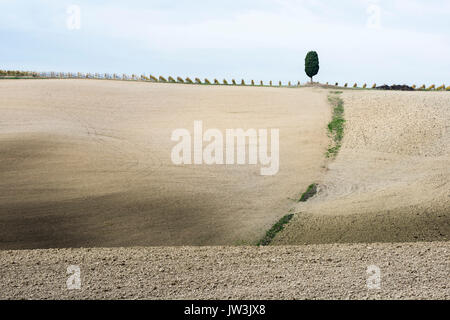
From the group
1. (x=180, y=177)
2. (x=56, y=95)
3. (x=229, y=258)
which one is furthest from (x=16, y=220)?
(x=56, y=95)

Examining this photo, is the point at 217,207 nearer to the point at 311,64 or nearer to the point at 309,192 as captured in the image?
the point at 309,192

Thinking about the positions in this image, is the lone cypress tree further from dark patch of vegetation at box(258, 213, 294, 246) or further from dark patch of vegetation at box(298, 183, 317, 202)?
dark patch of vegetation at box(258, 213, 294, 246)

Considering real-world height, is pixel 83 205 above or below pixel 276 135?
below

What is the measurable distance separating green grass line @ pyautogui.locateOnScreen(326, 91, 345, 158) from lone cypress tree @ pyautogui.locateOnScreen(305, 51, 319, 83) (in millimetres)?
11431

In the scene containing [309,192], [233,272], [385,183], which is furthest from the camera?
[385,183]

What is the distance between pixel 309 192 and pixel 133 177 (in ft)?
17.4

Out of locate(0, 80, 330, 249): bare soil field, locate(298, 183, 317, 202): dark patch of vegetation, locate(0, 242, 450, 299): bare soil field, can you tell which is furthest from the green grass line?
locate(0, 242, 450, 299): bare soil field

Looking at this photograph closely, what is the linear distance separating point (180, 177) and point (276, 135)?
522 centimetres

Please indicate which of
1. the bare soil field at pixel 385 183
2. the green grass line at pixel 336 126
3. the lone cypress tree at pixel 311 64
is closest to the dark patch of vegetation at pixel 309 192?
the bare soil field at pixel 385 183

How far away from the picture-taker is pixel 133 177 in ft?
48.2

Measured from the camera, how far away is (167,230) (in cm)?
1273

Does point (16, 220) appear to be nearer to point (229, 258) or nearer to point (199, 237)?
point (199, 237)

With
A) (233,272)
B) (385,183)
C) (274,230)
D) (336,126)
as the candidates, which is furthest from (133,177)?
(336,126)
